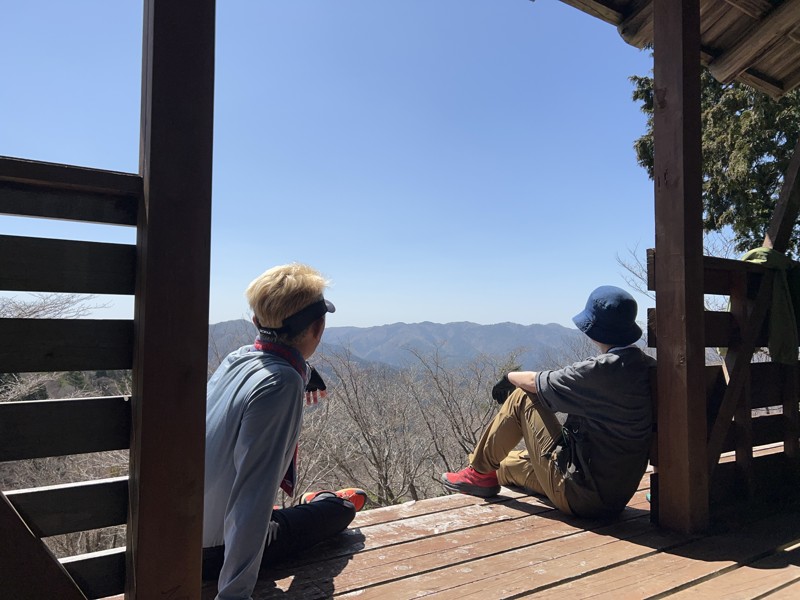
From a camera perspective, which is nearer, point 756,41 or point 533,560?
point 533,560

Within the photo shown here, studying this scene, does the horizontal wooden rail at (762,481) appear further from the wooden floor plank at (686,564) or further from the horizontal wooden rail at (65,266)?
the horizontal wooden rail at (65,266)

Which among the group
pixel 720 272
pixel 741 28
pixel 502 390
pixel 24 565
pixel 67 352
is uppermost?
pixel 741 28

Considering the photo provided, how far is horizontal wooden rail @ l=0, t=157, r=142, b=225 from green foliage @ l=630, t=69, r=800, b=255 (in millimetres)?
8578

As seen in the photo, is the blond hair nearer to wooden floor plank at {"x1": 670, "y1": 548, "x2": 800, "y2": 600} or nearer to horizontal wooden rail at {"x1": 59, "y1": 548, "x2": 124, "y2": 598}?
horizontal wooden rail at {"x1": 59, "y1": 548, "x2": 124, "y2": 598}

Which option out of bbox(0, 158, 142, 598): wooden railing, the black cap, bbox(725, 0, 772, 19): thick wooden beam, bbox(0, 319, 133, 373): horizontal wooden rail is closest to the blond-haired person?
the black cap

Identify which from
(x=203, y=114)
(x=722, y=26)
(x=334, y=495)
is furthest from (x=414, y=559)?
(x=722, y=26)

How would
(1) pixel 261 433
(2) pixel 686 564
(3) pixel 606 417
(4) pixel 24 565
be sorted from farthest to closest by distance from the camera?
(3) pixel 606 417
(2) pixel 686 564
(1) pixel 261 433
(4) pixel 24 565

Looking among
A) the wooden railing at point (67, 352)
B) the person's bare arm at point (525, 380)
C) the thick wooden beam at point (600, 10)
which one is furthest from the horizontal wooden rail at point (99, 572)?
the thick wooden beam at point (600, 10)

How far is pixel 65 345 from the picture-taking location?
3.89 feet

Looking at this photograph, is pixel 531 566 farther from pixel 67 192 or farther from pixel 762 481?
pixel 67 192

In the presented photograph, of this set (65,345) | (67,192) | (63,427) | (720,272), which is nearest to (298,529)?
(63,427)

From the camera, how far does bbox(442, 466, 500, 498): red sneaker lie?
2797 millimetres

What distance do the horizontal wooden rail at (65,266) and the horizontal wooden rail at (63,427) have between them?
26 cm

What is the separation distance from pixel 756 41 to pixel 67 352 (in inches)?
147
